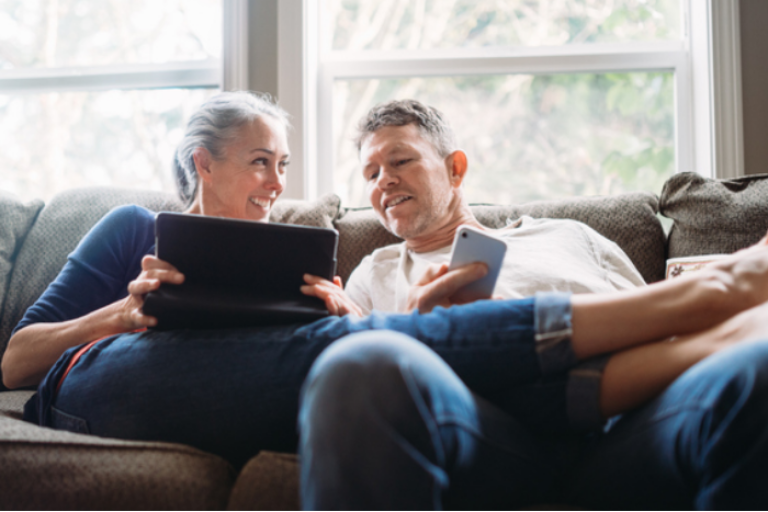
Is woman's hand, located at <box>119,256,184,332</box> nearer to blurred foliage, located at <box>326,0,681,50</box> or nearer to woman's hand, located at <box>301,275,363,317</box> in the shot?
woman's hand, located at <box>301,275,363,317</box>

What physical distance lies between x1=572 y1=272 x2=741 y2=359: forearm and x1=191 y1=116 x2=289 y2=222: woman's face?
3.21 ft

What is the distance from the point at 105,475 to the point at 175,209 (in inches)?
42.4

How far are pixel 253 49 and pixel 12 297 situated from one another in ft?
4.14

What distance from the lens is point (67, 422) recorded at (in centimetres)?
97

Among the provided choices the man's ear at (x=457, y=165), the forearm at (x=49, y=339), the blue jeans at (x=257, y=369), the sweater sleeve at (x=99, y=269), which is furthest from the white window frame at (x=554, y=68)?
the blue jeans at (x=257, y=369)

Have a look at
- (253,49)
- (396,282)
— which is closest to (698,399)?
(396,282)

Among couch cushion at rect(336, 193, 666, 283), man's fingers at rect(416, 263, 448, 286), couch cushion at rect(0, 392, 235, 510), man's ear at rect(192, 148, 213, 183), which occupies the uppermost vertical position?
man's ear at rect(192, 148, 213, 183)

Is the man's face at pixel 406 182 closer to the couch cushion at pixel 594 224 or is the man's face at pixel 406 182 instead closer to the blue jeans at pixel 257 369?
the couch cushion at pixel 594 224

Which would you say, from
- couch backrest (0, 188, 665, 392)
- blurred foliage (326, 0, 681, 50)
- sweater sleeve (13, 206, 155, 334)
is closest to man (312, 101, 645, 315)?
couch backrest (0, 188, 665, 392)

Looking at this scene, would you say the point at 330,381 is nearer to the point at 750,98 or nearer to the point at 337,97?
the point at 337,97

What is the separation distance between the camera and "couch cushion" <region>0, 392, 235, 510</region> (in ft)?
2.43

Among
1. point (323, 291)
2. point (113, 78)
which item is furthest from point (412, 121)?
point (113, 78)

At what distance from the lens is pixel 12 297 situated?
158cm

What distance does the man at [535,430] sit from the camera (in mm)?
570
